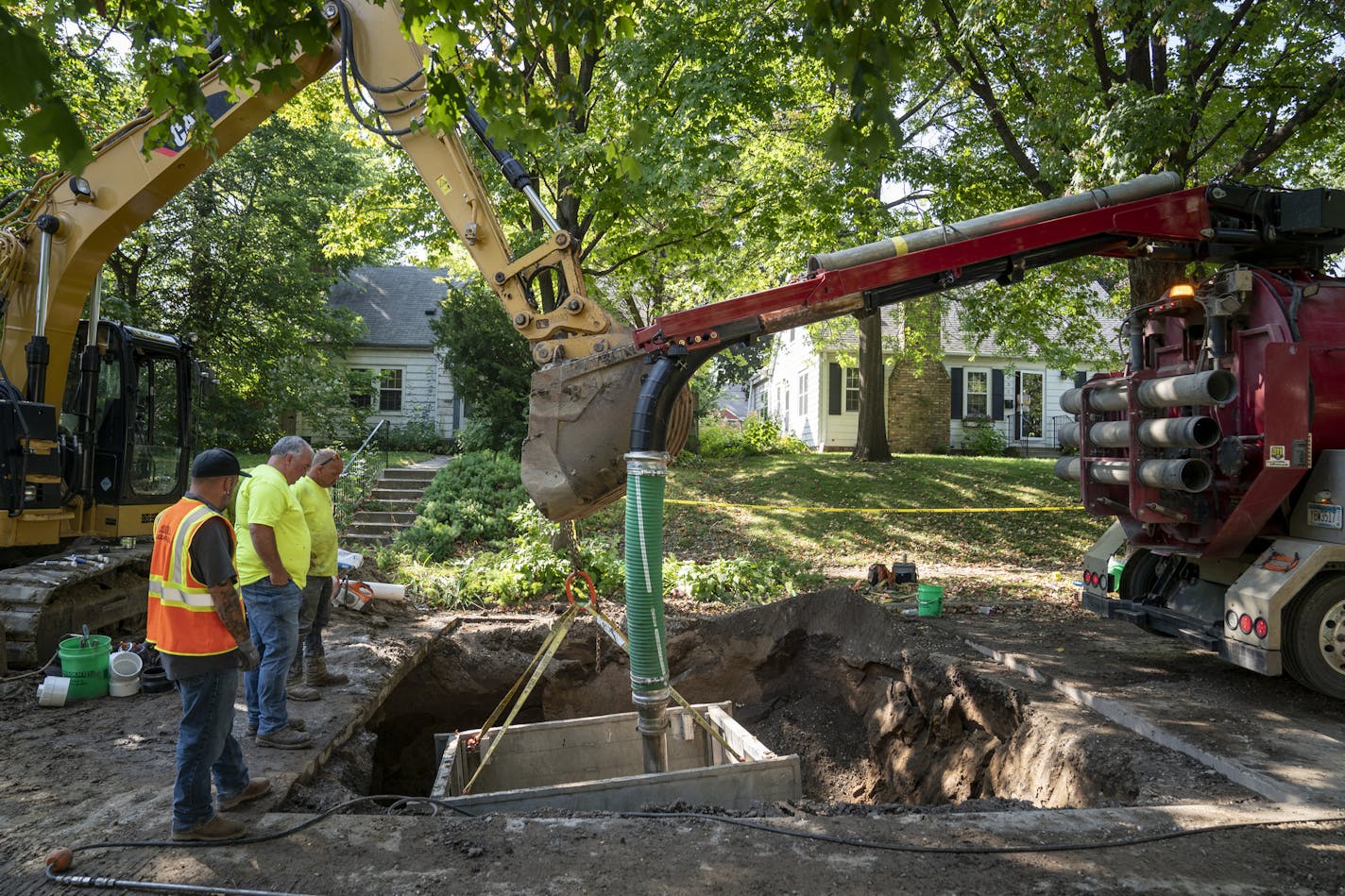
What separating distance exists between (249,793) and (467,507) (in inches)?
381

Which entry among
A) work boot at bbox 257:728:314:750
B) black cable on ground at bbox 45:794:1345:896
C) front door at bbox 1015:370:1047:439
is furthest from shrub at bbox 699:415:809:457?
black cable on ground at bbox 45:794:1345:896

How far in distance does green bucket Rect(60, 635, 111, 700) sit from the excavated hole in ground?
1989 millimetres

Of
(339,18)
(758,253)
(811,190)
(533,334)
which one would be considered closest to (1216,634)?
(533,334)

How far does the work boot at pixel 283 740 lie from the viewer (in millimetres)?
5547

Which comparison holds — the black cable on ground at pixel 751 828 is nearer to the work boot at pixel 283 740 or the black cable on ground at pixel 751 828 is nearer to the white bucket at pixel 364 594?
the work boot at pixel 283 740

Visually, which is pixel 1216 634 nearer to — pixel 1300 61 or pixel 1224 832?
pixel 1224 832

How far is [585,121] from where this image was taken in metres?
12.0

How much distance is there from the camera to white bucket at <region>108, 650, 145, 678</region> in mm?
6770

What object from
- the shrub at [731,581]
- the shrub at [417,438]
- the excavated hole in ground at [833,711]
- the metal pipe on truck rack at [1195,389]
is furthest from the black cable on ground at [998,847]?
the shrub at [417,438]

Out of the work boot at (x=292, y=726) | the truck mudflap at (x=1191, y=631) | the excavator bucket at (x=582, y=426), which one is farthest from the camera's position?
the truck mudflap at (x=1191, y=631)

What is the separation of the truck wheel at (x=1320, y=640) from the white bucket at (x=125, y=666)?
27.0 ft

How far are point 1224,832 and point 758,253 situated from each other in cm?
1397

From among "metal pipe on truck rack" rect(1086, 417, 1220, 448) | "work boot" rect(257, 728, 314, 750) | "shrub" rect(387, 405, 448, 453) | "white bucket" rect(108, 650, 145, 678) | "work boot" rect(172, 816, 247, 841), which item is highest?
"shrub" rect(387, 405, 448, 453)

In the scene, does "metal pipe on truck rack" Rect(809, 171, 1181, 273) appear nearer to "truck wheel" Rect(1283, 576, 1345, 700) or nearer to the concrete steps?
"truck wheel" Rect(1283, 576, 1345, 700)
